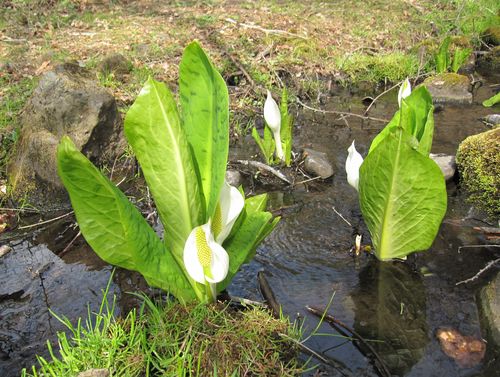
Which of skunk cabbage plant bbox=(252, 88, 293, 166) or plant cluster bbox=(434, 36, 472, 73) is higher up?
skunk cabbage plant bbox=(252, 88, 293, 166)

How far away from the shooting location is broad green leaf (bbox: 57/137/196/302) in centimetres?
167

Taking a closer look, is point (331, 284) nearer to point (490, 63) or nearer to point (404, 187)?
point (404, 187)

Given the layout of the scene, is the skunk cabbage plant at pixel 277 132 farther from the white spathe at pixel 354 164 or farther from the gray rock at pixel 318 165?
the white spathe at pixel 354 164

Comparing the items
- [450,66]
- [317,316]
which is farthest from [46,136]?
[450,66]

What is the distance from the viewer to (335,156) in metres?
4.54

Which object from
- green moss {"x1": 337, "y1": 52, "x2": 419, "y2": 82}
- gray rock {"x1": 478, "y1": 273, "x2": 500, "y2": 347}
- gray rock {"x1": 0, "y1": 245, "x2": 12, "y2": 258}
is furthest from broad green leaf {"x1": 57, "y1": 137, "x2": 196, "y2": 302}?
green moss {"x1": 337, "y1": 52, "x2": 419, "y2": 82}

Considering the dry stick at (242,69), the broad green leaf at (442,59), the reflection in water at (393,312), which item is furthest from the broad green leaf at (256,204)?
the broad green leaf at (442,59)

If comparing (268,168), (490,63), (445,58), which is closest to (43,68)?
(268,168)

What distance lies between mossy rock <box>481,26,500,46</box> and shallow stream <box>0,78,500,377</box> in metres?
5.52

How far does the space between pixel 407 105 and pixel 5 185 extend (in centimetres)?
320

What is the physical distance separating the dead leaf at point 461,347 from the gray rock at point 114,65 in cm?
487

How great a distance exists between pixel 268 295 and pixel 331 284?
0.42m

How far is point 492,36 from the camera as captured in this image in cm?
812

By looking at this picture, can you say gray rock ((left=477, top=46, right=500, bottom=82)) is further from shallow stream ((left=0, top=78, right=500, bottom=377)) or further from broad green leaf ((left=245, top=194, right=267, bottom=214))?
broad green leaf ((left=245, top=194, right=267, bottom=214))
